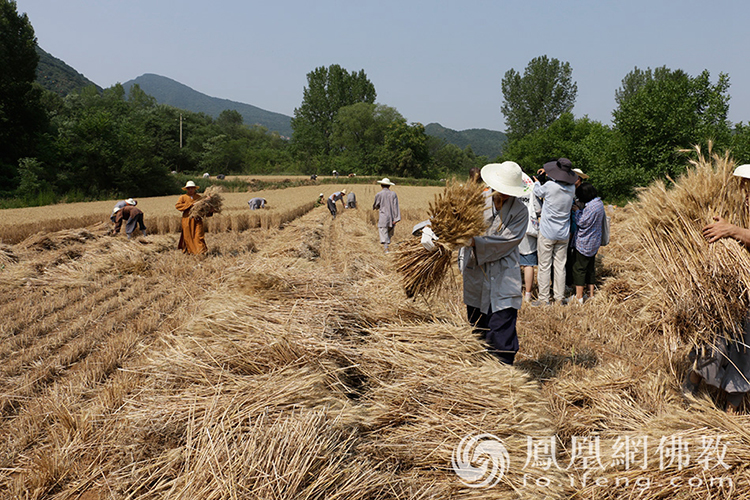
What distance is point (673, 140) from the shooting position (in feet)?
74.7

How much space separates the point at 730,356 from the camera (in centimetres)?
245

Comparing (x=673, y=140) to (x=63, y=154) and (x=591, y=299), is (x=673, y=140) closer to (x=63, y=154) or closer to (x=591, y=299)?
(x=591, y=299)

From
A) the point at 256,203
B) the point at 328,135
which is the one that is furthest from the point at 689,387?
the point at 328,135

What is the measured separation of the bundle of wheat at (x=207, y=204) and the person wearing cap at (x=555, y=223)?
5.70 metres

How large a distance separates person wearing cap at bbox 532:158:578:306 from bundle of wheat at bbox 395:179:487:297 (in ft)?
8.47

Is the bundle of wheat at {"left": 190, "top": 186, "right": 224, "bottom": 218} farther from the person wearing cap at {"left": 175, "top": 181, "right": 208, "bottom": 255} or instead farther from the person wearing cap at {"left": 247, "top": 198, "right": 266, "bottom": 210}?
the person wearing cap at {"left": 247, "top": 198, "right": 266, "bottom": 210}

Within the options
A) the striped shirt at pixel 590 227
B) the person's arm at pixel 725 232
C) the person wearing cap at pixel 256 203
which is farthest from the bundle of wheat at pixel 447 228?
the person wearing cap at pixel 256 203

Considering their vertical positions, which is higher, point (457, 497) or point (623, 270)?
point (623, 270)

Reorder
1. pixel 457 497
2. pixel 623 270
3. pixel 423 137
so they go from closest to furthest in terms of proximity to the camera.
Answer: pixel 457 497 < pixel 623 270 < pixel 423 137

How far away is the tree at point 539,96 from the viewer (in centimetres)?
4856

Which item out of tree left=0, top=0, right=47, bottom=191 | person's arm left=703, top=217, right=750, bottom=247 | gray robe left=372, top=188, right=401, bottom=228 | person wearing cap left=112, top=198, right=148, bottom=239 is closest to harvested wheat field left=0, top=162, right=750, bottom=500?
person's arm left=703, top=217, right=750, bottom=247

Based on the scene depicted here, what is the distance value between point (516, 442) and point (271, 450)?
111 cm

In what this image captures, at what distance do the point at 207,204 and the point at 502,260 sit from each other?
646 cm

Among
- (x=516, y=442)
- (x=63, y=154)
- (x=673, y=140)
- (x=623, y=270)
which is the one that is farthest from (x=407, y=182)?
(x=516, y=442)
